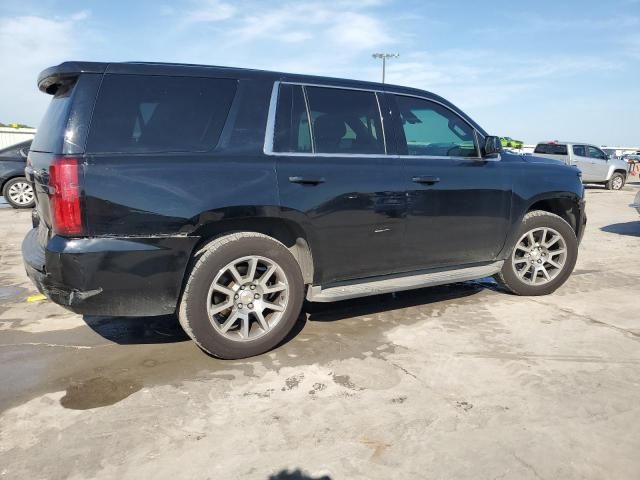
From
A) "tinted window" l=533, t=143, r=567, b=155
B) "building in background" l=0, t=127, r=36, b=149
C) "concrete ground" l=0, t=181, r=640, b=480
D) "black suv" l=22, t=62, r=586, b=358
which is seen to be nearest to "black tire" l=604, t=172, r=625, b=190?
"tinted window" l=533, t=143, r=567, b=155

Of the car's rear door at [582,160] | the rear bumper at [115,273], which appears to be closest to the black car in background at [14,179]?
the rear bumper at [115,273]

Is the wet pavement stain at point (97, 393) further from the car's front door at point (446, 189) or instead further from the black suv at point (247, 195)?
the car's front door at point (446, 189)

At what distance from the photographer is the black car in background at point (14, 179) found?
37.6 ft

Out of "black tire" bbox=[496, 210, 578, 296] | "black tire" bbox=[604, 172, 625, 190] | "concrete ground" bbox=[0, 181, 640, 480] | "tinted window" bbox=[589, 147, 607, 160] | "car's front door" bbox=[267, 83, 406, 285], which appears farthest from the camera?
"black tire" bbox=[604, 172, 625, 190]

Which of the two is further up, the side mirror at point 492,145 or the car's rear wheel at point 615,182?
the side mirror at point 492,145

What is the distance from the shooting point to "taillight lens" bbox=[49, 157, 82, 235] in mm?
2916

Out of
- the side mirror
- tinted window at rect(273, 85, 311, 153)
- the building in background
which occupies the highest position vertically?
the building in background

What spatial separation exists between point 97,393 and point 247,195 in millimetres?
1478

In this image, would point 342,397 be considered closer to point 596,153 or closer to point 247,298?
point 247,298

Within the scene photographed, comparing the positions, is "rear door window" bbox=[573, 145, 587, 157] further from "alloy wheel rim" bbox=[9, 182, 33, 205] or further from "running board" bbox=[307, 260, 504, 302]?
"alloy wheel rim" bbox=[9, 182, 33, 205]

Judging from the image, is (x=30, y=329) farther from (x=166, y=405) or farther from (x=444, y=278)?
(x=444, y=278)

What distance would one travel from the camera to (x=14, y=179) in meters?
11.6

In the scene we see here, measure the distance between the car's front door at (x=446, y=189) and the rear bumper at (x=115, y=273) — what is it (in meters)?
1.79

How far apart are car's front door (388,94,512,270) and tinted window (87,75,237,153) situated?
1.47 metres
